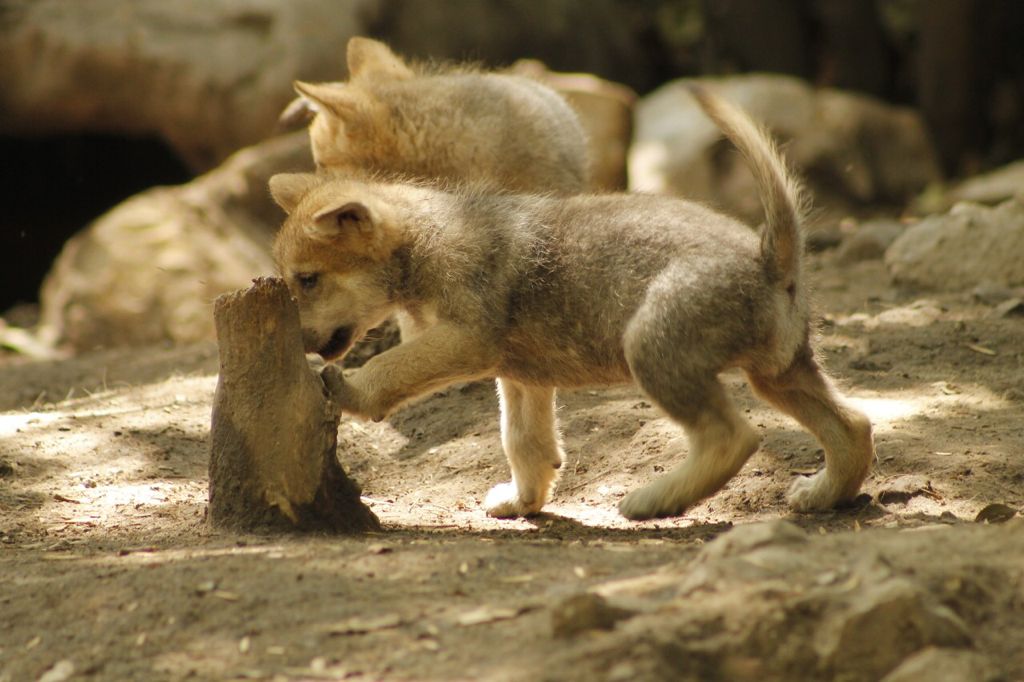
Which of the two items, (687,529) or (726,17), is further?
(726,17)

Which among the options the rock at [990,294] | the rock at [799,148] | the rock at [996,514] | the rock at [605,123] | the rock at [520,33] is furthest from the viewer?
the rock at [520,33]

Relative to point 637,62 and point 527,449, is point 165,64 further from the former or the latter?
point 527,449

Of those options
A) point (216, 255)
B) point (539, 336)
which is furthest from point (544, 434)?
point (216, 255)

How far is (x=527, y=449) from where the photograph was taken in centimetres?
549

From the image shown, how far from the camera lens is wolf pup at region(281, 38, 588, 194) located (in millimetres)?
7160

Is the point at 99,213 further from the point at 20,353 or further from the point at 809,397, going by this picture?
the point at 809,397

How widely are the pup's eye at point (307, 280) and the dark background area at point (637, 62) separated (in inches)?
349

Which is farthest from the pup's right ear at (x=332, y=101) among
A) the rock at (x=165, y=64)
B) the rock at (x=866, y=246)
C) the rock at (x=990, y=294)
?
the rock at (x=165, y=64)

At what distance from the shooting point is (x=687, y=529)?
4879 millimetres

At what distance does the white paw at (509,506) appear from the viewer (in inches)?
216

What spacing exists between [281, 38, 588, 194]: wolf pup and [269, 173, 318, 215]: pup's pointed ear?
46.2 inches

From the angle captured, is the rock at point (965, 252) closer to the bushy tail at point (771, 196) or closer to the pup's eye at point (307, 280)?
the bushy tail at point (771, 196)

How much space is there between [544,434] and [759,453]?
104 cm

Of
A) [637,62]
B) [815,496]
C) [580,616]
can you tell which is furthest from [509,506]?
[637,62]
